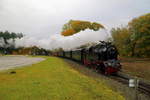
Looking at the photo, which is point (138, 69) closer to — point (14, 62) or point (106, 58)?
point (106, 58)

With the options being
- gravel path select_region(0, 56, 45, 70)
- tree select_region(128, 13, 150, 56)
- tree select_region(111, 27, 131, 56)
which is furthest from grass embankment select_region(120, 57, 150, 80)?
tree select_region(111, 27, 131, 56)

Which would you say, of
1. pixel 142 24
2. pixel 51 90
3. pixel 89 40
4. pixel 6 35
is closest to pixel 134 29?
pixel 142 24

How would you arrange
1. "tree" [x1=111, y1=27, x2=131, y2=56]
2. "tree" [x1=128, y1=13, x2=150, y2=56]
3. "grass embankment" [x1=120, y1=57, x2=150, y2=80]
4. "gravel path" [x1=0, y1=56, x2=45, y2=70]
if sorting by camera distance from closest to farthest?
"grass embankment" [x1=120, y1=57, x2=150, y2=80], "gravel path" [x1=0, y1=56, x2=45, y2=70], "tree" [x1=128, y1=13, x2=150, y2=56], "tree" [x1=111, y1=27, x2=131, y2=56]

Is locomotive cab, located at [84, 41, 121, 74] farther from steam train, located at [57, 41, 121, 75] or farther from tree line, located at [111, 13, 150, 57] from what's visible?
tree line, located at [111, 13, 150, 57]

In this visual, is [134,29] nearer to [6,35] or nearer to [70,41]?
[70,41]

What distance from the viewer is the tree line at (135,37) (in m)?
35.4

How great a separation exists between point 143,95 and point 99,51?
7635mm

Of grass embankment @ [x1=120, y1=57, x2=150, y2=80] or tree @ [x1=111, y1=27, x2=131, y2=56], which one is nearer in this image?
grass embankment @ [x1=120, y1=57, x2=150, y2=80]

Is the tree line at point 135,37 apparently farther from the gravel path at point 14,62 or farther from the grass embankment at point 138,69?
the gravel path at point 14,62

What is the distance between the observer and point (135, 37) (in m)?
36.6

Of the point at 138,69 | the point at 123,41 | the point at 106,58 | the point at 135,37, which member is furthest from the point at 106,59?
the point at 123,41

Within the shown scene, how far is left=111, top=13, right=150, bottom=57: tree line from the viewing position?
3538 centimetres

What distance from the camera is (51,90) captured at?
301 inches

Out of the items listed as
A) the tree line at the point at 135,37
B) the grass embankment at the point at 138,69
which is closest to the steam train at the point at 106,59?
the grass embankment at the point at 138,69
